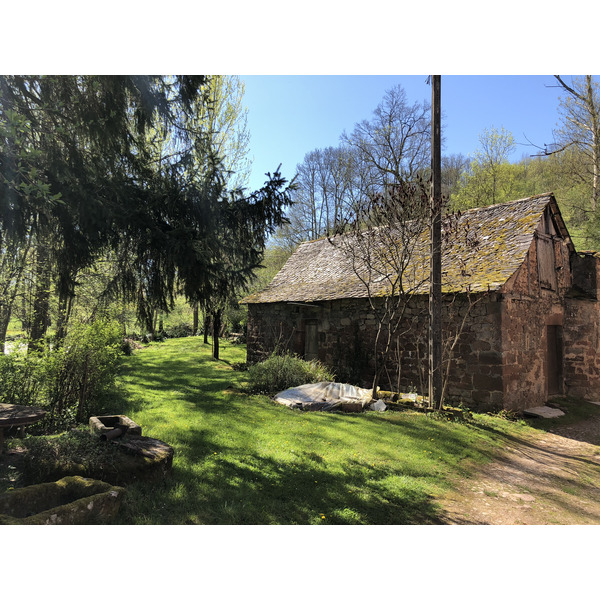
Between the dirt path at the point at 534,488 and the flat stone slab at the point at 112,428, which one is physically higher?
the flat stone slab at the point at 112,428

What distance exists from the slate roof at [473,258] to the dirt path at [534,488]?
10.9 ft

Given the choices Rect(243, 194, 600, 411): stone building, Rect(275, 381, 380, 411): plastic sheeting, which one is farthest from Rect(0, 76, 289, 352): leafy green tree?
Rect(275, 381, 380, 411): plastic sheeting

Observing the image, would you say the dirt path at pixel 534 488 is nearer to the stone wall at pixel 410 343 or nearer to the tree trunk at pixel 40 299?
the stone wall at pixel 410 343

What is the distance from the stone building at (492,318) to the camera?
892 cm

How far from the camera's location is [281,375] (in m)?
10.2

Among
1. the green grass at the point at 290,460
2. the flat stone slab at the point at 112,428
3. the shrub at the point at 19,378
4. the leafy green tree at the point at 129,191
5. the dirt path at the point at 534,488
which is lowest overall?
the dirt path at the point at 534,488

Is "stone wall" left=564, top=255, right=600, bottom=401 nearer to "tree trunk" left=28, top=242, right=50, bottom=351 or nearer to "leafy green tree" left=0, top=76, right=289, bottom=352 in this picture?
"leafy green tree" left=0, top=76, right=289, bottom=352

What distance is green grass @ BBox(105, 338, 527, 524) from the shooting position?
3662mm

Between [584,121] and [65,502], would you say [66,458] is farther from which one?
[584,121]

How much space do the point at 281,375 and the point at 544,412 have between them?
20.7 feet

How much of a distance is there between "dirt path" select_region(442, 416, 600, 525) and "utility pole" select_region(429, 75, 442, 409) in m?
1.80

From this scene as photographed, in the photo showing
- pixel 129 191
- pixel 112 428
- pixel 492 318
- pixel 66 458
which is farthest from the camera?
pixel 492 318

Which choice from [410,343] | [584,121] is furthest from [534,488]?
[584,121]

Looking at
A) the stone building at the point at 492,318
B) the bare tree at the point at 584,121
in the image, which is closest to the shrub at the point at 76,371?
the stone building at the point at 492,318
